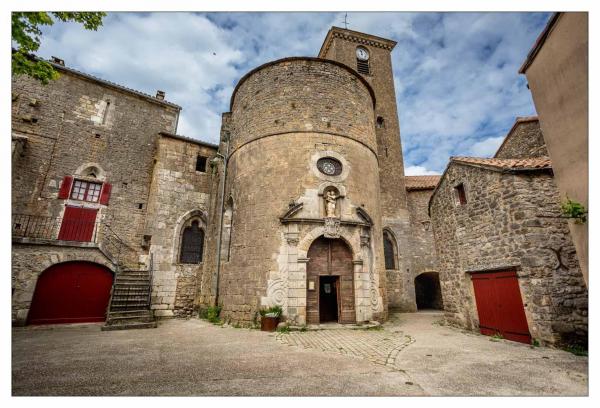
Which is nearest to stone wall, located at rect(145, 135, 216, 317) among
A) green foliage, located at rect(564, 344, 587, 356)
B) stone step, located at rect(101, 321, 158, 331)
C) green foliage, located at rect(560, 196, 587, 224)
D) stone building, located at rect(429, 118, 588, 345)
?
stone step, located at rect(101, 321, 158, 331)

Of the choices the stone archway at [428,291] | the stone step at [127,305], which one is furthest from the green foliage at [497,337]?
the stone step at [127,305]

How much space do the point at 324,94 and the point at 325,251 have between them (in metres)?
5.97

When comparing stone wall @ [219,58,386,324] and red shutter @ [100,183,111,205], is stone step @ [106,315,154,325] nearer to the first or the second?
stone wall @ [219,58,386,324]

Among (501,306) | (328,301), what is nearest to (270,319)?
(328,301)

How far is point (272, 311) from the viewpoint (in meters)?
7.88

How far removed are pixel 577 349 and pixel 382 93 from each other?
53.8 ft

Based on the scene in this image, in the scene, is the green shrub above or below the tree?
below

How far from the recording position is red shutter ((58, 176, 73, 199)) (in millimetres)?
10498

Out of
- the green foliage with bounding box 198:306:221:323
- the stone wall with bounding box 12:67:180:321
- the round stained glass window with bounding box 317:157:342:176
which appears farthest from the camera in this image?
Result: the stone wall with bounding box 12:67:180:321

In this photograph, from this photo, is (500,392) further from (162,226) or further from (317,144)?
(162,226)

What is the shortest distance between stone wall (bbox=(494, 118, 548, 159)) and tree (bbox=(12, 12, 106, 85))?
12821 mm

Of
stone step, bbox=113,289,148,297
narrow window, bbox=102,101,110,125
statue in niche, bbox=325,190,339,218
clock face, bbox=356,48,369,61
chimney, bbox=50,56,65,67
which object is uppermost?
clock face, bbox=356,48,369,61

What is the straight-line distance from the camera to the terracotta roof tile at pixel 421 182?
1628 cm

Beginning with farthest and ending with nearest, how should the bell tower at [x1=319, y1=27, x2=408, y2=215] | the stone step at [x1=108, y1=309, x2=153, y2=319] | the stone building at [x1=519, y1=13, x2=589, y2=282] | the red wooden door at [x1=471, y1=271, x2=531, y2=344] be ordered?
the bell tower at [x1=319, y1=27, x2=408, y2=215] < the stone step at [x1=108, y1=309, x2=153, y2=319] < the red wooden door at [x1=471, y1=271, x2=531, y2=344] < the stone building at [x1=519, y1=13, x2=589, y2=282]
